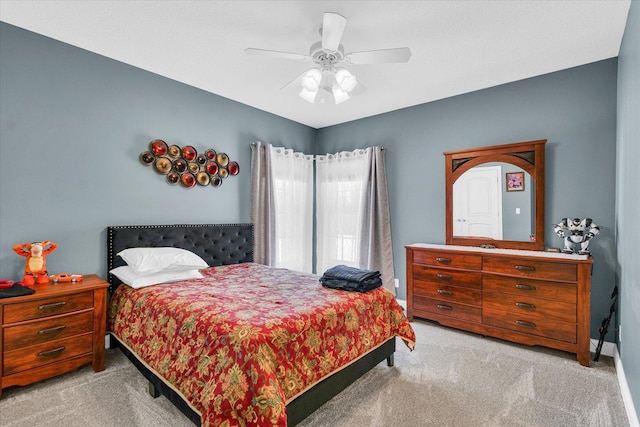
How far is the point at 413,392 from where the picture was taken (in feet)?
7.57

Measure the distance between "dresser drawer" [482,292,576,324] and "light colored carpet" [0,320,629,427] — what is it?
356mm

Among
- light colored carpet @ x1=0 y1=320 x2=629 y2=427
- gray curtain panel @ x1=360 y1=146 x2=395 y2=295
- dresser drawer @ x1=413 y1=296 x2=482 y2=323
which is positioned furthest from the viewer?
gray curtain panel @ x1=360 y1=146 x2=395 y2=295

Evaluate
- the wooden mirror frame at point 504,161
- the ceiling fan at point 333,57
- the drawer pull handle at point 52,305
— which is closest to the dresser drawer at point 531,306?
the wooden mirror frame at point 504,161

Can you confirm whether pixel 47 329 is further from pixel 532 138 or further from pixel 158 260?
pixel 532 138

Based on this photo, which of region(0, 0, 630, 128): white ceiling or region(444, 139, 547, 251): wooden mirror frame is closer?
region(0, 0, 630, 128): white ceiling

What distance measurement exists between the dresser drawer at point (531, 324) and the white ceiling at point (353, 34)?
2406 millimetres

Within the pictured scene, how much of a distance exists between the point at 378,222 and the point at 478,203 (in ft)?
4.29

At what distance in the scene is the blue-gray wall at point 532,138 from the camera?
9.91 feet

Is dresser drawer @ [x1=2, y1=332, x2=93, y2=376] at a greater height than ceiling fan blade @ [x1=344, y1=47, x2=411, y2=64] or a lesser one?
lesser

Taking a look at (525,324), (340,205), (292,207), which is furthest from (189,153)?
(525,324)

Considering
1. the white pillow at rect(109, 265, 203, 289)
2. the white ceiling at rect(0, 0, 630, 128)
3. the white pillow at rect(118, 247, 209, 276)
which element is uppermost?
the white ceiling at rect(0, 0, 630, 128)

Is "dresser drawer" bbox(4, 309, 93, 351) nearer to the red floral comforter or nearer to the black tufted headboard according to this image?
the red floral comforter

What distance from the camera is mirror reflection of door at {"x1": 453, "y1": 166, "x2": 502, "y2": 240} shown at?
3623 mm

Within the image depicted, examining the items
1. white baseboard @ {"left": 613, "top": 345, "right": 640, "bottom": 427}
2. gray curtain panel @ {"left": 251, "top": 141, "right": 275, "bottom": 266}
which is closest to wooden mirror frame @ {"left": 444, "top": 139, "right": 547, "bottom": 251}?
white baseboard @ {"left": 613, "top": 345, "right": 640, "bottom": 427}
